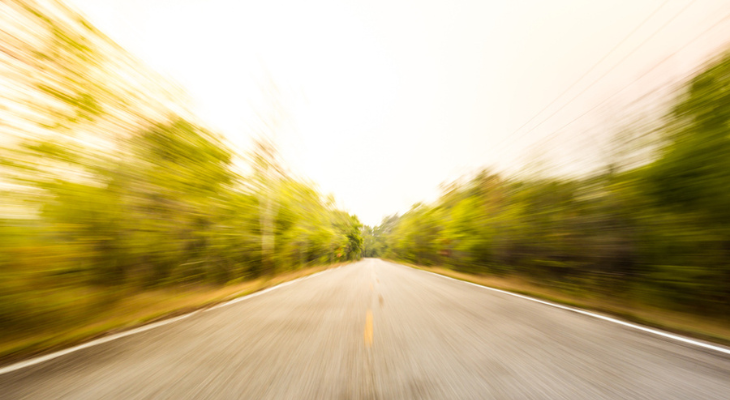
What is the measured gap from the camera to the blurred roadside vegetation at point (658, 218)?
484cm

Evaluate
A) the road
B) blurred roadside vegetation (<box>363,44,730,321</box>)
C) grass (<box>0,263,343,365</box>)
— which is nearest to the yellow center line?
the road

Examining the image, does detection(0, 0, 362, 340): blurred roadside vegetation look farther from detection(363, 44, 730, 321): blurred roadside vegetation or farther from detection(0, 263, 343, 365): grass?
detection(363, 44, 730, 321): blurred roadside vegetation

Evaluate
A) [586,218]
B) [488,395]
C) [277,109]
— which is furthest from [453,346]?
[277,109]

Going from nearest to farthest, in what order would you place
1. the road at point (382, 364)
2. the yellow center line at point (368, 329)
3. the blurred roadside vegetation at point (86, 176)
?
1. the road at point (382, 364)
2. the yellow center line at point (368, 329)
3. the blurred roadside vegetation at point (86, 176)

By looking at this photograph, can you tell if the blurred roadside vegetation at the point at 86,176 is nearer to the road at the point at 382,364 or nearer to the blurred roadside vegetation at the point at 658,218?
the road at the point at 382,364

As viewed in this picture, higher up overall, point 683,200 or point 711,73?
point 711,73

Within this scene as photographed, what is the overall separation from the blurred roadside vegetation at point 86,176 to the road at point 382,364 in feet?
5.47

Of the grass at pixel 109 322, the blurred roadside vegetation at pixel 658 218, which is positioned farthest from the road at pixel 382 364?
the blurred roadside vegetation at pixel 658 218

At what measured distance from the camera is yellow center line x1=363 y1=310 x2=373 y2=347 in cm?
340

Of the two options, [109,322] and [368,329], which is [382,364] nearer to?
[368,329]

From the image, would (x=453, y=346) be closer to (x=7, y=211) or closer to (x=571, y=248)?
(x=7, y=211)

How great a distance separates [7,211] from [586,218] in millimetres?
12461

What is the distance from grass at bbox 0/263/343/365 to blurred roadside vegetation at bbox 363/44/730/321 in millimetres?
9879

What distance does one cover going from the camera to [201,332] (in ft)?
12.8
